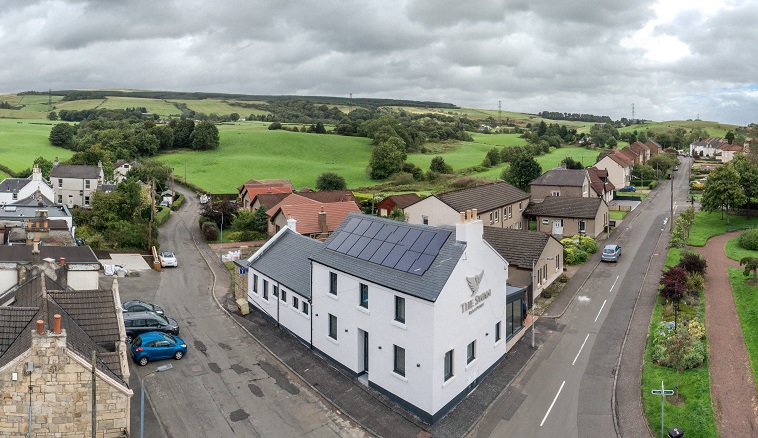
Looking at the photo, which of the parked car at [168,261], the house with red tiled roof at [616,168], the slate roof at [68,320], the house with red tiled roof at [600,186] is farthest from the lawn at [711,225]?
the slate roof at [68,320]

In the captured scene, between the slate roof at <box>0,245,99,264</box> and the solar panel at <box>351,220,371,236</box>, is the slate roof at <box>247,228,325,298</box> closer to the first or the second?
the solar panel at <box>351,220,371,236</box>

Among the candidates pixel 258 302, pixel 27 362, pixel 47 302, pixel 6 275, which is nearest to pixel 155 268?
pixel 258 302

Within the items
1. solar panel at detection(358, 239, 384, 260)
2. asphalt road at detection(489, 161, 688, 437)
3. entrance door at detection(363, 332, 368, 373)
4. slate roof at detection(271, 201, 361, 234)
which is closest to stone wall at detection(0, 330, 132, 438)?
entrance door at detection(363, 332, 368, 373)

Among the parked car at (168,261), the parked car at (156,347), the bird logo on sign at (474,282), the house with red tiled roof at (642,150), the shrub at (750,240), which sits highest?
the house with red tiled roof at (642,150)

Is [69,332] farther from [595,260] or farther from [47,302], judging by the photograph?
[595,260]

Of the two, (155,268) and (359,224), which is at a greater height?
(359,224)

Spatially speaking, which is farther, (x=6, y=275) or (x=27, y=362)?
(x=6, y=275)

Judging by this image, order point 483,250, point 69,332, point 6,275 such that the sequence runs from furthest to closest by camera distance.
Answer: point 6,275
point 483,250
point 69,332

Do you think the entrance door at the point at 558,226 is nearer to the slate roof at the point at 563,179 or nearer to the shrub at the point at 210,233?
the slate roof at the point at 563,179
